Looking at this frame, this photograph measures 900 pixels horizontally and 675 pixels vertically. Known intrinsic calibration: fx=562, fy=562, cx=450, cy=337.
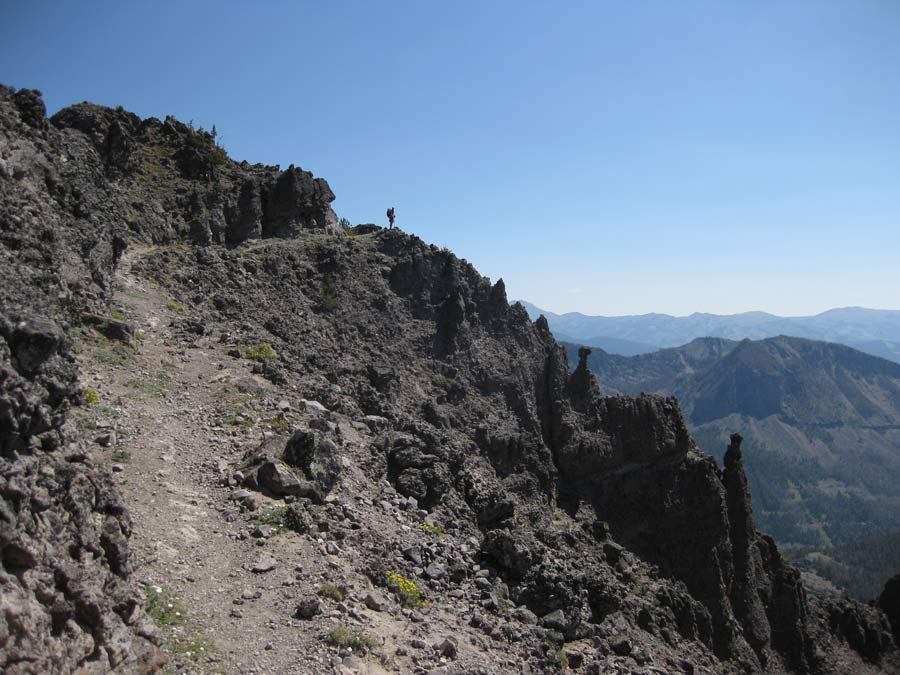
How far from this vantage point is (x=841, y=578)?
592 feet

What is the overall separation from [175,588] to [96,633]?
3325 mm

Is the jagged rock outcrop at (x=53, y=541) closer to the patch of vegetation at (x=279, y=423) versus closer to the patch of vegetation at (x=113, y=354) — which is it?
the patch of vegetation at (x=279, y=423)

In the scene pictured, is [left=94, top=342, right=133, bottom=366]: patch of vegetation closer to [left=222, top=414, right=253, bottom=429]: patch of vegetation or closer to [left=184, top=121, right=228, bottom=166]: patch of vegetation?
[left=222, top=414, right=253, bottom=429]: patch of vegetation

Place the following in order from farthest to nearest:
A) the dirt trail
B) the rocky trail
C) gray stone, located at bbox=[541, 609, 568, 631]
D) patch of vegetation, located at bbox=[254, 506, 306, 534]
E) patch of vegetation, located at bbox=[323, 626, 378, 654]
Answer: gray stone, located at bbox=[541, 609, 568, 631], patch of vegetation, located at bbox=[254, 506, 306, 534], patch of vegetation, located at bbox=[323, 626, 378, 654], the rocky trail, the dirt trail

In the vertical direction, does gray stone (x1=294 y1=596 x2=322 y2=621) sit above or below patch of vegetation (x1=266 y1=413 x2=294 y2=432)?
below

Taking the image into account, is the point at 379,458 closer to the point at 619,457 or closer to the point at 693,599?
the point at 619,457

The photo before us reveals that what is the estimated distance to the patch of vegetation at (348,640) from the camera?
1249 centimetres

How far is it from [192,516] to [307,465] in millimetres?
4399

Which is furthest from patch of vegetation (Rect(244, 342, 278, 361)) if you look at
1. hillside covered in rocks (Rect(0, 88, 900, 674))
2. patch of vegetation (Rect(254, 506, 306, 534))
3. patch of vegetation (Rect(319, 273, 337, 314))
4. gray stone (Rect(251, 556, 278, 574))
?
gray stone (Rect(251, 556, 278, 574))

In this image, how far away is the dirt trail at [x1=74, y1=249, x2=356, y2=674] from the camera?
11.5 metres

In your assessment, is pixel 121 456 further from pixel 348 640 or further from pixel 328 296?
pixel 328 296

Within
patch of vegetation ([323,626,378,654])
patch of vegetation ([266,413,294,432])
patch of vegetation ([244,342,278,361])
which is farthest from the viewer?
patch of vegetation ([244,342,278,361])

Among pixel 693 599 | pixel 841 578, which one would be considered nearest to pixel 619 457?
pixel 693 599

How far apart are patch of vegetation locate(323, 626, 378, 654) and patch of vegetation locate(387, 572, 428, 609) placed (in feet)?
9.20
